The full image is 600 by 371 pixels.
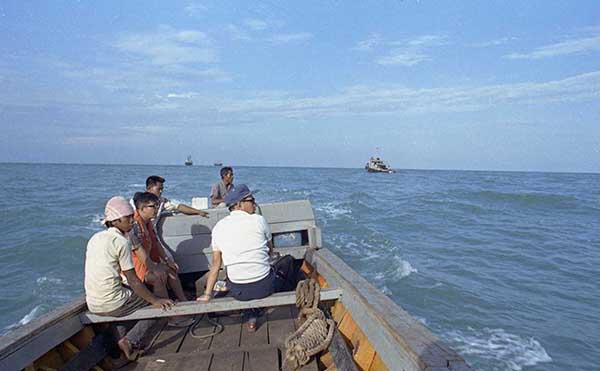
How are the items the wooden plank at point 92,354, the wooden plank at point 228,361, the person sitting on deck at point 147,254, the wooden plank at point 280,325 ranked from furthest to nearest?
the person sitting on deck at point 147,254 < the wooden plank at point 280,325 < the wooden plank at point 228,361 < the wooden plank at point 92,354

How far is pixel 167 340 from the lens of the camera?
357 centimetres

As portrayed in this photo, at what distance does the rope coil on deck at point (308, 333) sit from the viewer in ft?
9.75

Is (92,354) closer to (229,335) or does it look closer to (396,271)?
(229,335)

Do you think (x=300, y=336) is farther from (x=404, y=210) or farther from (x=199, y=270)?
(x=404, y=210)

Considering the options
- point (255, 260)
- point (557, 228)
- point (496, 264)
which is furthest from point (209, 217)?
point (557, 228)

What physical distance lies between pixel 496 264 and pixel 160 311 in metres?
11.6

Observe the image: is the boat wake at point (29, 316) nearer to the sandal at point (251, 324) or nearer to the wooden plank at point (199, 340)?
the wooden plank at point (199, 340)

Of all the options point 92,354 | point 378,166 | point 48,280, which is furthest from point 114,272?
point 378,166

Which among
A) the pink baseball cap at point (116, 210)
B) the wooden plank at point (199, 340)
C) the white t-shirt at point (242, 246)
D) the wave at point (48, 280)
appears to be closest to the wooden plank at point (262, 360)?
the wooden plank at point (199, 340)

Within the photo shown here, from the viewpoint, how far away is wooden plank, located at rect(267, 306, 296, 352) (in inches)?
136

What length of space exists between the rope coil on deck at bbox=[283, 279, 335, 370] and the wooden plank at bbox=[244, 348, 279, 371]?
0.11 meters

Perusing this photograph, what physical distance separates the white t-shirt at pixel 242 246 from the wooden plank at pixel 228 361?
632mm

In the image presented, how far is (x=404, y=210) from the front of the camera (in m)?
24.0

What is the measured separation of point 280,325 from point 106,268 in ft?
5.75
